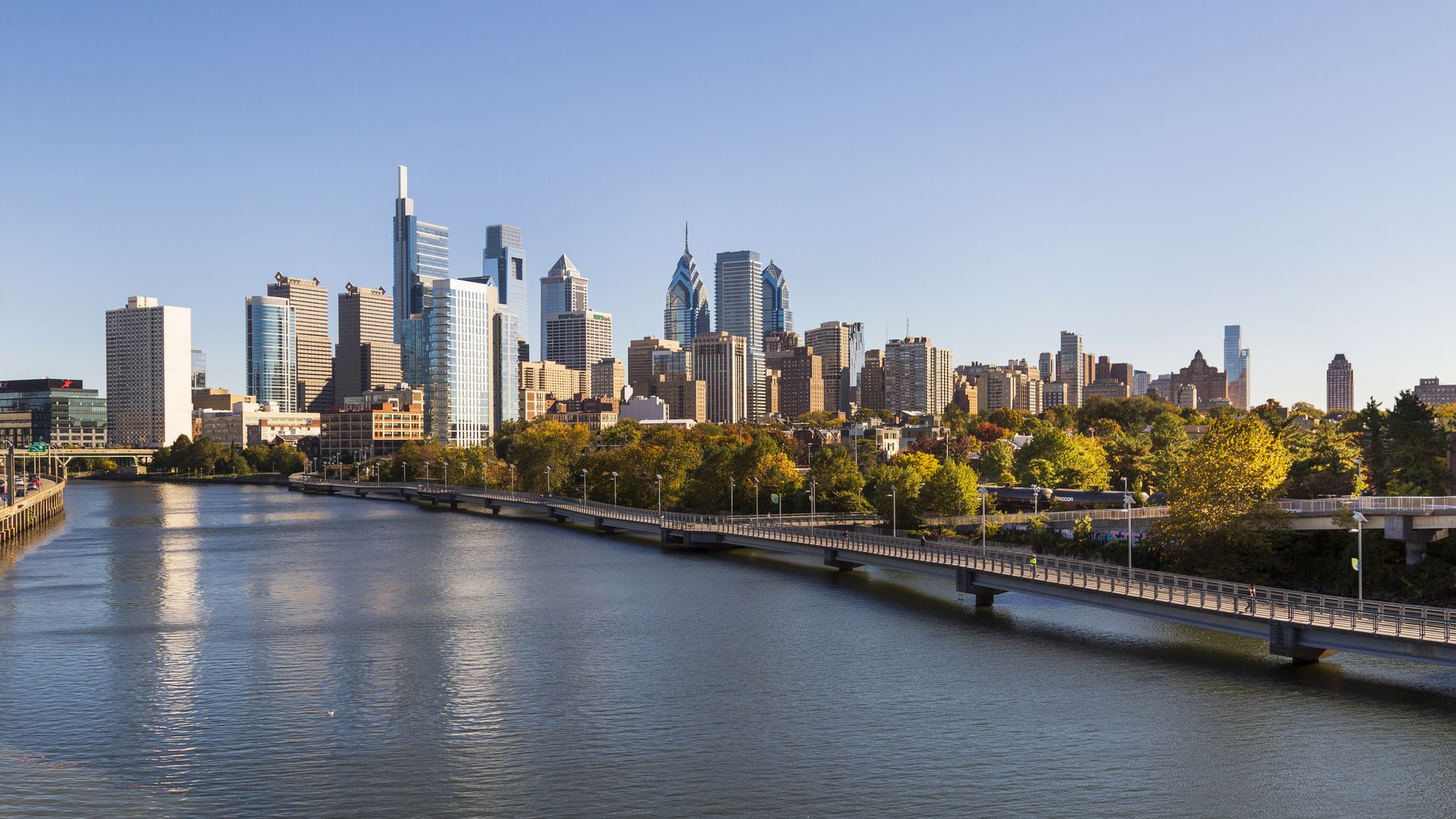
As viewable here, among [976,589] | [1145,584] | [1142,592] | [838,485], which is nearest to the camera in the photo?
[1142,592]

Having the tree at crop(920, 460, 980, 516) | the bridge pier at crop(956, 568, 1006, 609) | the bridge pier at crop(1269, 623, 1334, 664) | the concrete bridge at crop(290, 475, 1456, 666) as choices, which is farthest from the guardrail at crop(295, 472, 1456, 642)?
the tree at crop(920, 460, 980, 516)

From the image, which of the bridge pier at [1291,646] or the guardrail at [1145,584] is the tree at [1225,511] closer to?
the guardrail at [1145,584]

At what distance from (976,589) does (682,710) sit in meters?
31.1

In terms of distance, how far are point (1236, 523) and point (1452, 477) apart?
2438 cm

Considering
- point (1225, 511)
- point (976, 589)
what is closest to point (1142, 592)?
point (976, 589)

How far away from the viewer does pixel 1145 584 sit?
2450 inches

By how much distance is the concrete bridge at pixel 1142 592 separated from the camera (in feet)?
162

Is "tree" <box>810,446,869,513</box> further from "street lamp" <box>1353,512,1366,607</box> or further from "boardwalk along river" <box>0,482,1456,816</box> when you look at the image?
"street lamp" <box>1353,512,1366,607</box>

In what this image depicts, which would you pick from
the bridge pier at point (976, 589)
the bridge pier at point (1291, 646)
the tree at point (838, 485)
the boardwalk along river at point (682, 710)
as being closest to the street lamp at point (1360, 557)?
the bridge pier at point (1291, 646)

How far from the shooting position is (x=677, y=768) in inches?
1558

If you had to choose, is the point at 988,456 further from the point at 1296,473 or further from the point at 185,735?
the point at 185,735

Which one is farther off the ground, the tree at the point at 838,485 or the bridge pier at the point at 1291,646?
the tree at the point at 838,485

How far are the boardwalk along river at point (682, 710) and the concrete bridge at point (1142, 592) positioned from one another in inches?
68.0

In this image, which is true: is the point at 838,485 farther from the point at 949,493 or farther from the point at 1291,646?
the point at 1291,646
